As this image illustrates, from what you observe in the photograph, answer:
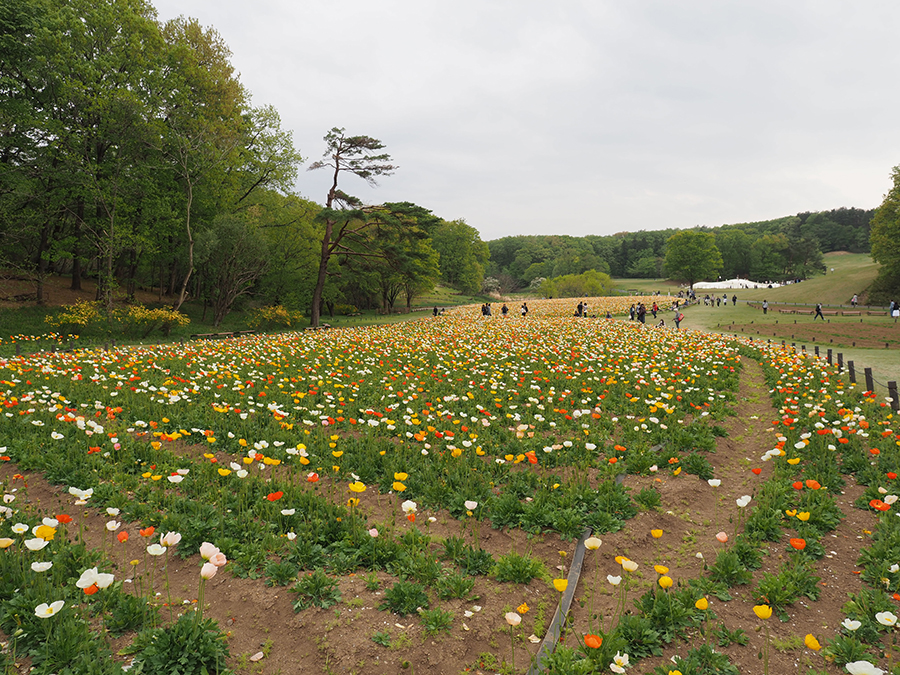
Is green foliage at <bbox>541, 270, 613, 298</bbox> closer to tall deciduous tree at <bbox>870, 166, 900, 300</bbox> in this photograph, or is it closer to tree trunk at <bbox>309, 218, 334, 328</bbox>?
tall deciduous tree at <bbox>870, 166, 900, 300</bbox>

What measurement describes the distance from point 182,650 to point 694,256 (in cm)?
11904

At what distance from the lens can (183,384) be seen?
9805 mm

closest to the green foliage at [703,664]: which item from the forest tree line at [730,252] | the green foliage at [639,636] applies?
the green foliage at [639,636]

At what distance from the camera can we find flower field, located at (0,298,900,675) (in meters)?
3.42

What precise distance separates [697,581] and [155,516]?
5839 mm

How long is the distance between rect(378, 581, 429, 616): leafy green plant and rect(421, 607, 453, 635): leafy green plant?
0.15m

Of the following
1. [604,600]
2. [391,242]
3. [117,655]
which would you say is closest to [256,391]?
[117,655]

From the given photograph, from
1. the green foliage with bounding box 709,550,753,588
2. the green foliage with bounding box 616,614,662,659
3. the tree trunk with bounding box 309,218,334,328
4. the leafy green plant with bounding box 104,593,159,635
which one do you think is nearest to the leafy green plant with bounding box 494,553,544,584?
the green foliage with bounding box 616,614,662,659

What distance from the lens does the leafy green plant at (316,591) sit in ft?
12.9

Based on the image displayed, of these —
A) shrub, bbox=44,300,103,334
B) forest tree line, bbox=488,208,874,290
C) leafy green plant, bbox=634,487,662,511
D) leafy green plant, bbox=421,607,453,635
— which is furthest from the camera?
forest tree line, bbox=488,208,874,290

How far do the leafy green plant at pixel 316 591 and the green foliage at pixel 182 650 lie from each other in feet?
2.43

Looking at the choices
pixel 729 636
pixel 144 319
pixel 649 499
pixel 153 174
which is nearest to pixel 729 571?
pixel 729 636

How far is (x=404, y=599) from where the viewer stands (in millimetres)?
3924

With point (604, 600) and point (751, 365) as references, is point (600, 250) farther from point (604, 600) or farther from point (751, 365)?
point (604, 600)
